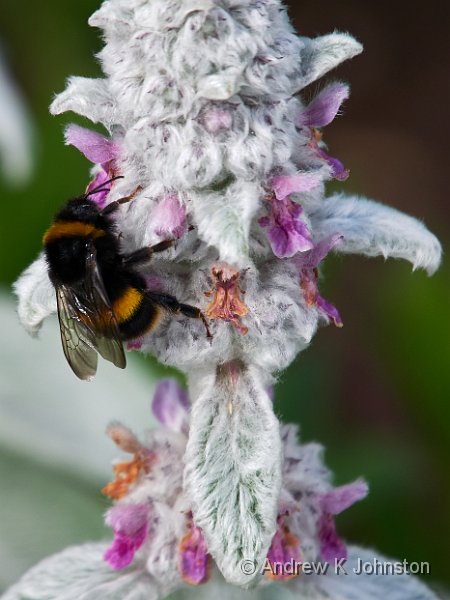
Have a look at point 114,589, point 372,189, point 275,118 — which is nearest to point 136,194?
point 275,118

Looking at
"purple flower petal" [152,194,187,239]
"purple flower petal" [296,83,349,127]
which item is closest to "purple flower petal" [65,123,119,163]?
"purple flower petal" [152,194,187,239]

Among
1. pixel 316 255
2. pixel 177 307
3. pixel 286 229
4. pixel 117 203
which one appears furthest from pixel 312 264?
pixel 117 203

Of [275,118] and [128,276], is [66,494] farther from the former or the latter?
[275,118]

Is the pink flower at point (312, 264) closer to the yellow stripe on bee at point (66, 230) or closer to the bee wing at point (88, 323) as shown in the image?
the bee wing at point (88, 323)

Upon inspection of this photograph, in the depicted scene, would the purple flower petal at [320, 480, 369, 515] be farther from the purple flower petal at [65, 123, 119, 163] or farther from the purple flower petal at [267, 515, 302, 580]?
the purple flower petal at [65, 123, 119, 163]

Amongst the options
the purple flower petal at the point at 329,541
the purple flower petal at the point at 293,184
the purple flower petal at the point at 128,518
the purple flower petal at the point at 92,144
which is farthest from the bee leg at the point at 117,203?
the purple flower petal at the point at 329,541
